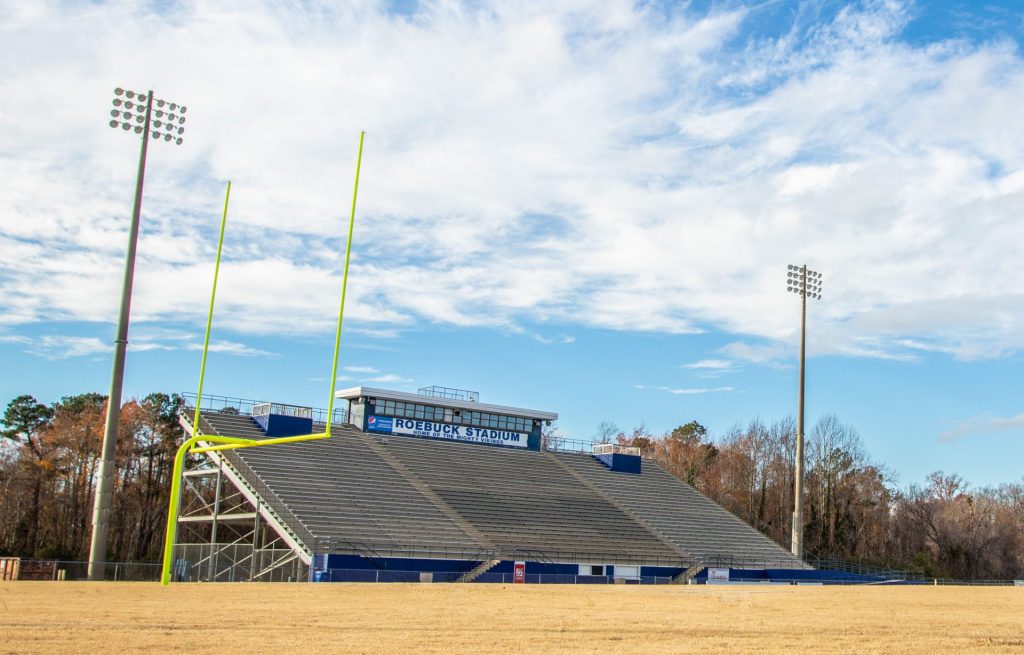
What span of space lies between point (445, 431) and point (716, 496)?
26.7m

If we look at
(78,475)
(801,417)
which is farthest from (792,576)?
(78,475)

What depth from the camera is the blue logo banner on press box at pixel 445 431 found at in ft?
159

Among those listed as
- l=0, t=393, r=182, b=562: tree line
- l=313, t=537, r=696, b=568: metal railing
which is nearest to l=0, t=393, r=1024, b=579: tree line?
l=0, t=393, r=182, b=562: tree line

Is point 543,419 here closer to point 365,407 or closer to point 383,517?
point 365,407

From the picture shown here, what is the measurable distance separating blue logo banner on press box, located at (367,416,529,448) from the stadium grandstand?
0.06m

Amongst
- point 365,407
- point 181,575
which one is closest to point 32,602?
point 181,575

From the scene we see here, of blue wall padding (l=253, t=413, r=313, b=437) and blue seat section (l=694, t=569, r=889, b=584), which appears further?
blue wall padding (l=253, t=413, r=313, b=437)

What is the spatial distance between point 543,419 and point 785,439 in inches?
1017

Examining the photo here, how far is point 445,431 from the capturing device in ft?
165

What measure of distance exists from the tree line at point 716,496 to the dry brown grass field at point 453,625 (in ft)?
120

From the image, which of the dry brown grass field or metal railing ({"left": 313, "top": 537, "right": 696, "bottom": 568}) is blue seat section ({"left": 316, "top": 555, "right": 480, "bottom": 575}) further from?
the dry brown grass field

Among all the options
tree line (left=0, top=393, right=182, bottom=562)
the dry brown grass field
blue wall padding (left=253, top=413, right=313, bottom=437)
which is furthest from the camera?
tree line (left=0, top=393, right=182, bottom=562)

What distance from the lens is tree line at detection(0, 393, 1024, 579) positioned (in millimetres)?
53500

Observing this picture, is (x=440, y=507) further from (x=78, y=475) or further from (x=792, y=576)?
(x=78, y=475)
